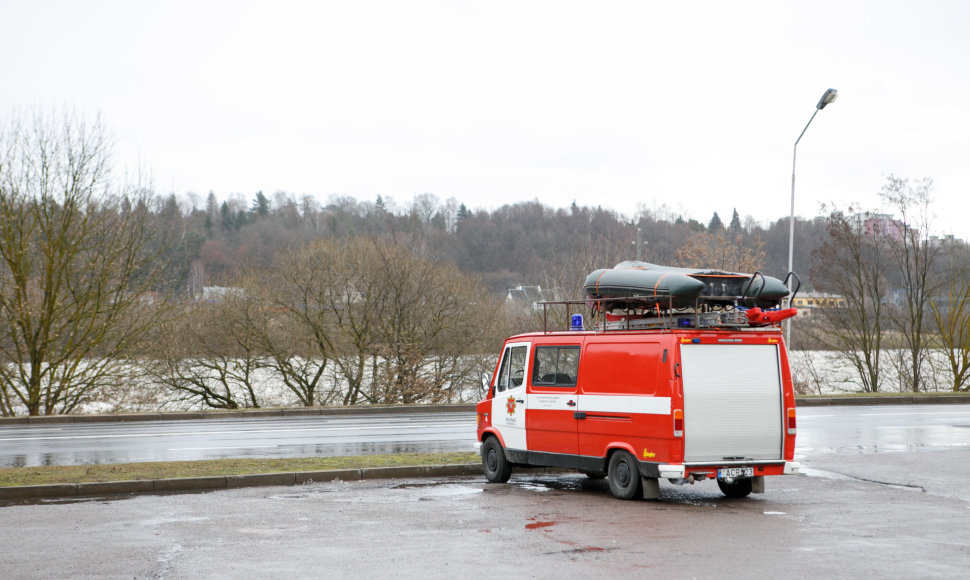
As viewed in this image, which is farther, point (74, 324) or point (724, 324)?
point (74, 324)

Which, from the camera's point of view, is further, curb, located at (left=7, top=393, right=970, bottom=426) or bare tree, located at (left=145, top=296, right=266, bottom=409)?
bare tree, located at (left=145, top=296, right=266, bottom=409)

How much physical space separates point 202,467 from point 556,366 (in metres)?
5.23

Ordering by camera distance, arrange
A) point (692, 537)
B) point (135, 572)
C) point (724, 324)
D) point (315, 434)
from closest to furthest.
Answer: point (135, 572) → point (692, 537) → point (724, 324) → point (315, 434)

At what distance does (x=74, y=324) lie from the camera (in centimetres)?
2909

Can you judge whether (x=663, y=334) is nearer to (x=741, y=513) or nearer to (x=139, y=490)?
(x=741, y=513)

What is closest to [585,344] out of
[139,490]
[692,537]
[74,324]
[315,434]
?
[692,537]

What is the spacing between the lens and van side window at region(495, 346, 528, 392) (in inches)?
510

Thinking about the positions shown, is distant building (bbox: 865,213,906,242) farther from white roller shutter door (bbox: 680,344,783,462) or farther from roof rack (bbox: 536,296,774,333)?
white roller shutter door (bbox: 680,344,783,462)

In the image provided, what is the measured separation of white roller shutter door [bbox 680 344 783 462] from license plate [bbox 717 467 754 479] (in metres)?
0.11

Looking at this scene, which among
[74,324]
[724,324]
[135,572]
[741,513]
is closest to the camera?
[135,572]

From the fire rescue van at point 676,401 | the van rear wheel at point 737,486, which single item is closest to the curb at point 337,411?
the fire rescue van at point 676,401

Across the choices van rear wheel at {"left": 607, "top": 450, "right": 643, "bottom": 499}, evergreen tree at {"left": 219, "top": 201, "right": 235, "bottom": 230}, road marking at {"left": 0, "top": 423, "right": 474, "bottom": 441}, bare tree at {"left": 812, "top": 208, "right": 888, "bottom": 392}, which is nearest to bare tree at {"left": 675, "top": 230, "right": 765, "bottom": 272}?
bare tree at {"left": 812, "top": 208, "right": 888, "bottom": 392}

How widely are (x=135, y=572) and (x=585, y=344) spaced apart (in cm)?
624

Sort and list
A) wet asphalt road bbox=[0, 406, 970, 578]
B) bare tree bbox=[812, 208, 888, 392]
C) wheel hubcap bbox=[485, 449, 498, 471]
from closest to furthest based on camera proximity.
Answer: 1. wet asphalt road bbox=[0, 406, 970, 578]
2. wheel hubcap bbox=[485, 449, 498, 471]
3. bare tree bbox=[812, 208, 888, 392]
